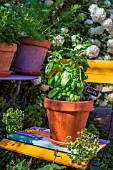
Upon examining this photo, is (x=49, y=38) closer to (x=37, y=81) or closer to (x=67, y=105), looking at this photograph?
(x=37, y=81)

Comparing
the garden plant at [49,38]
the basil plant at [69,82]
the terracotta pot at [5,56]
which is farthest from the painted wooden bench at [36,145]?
the terracotta pot at [5,56]

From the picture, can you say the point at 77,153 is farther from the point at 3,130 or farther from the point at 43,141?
the point at 3,130

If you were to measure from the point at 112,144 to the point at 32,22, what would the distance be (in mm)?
2329

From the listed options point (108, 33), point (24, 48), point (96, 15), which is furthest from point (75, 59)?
point (108, 33)

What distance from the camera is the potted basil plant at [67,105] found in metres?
1.79

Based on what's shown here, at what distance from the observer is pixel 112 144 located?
4.00m

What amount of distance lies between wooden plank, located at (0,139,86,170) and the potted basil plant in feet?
0.33

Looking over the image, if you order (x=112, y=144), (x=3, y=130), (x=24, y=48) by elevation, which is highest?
(x=24, y=48)

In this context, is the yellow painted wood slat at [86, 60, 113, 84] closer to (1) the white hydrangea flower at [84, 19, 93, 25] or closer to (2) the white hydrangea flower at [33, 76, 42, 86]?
(2) the white hydrangea flower at [33, 76, 42, 86]

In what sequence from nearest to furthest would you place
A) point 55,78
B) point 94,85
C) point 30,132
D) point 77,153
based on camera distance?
point 77,153 < point 55,78 < point 30,132 < point 94,85

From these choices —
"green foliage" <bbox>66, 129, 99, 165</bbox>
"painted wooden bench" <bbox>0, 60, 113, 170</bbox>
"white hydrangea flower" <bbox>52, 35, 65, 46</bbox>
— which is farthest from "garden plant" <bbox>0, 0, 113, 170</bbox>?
"green foliage" <bbox>66, 129, 99, 165</bbox>

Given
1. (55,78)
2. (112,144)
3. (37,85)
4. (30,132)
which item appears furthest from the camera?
(112,144)

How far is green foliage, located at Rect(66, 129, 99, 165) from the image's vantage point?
1.65 m

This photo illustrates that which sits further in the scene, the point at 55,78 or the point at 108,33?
the point at 108,33
